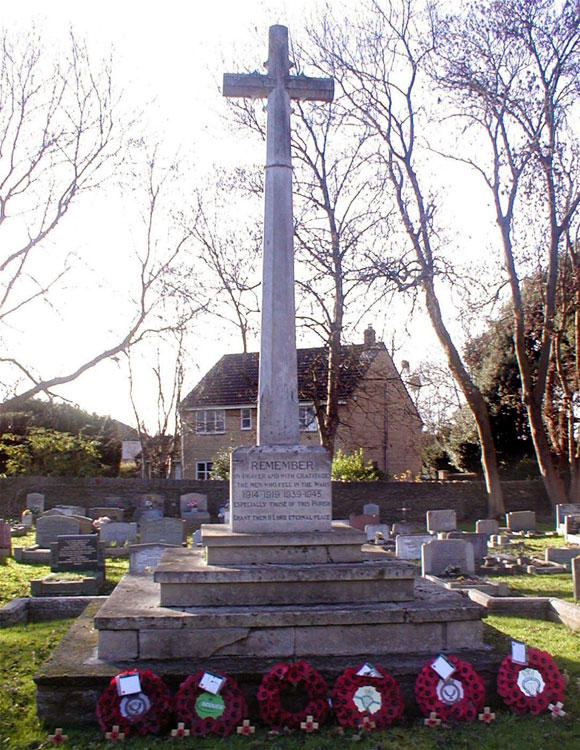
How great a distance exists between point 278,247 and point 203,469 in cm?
3308

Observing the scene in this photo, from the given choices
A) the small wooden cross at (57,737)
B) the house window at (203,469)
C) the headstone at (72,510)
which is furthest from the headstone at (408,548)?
the house window at (203,469)

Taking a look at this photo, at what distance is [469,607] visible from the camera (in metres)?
7.00

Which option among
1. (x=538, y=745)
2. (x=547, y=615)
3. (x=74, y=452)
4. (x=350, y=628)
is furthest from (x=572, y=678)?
(x=74, y=452)

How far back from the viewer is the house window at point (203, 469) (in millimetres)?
40281

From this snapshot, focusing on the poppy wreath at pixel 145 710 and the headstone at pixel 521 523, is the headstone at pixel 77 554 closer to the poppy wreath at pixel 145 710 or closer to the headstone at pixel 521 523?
the poppy wreath at pixel 145 710

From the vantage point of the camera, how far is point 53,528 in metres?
17.0

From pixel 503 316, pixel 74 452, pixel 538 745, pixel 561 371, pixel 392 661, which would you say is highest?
pixel 503 316

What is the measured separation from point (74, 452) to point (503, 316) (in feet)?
56.0

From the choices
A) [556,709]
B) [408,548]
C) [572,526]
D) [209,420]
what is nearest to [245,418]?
[209,420]

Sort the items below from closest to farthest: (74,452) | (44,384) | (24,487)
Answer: (44,384)
(24,487)
(74,452)

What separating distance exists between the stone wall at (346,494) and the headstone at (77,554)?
1350 centimetres

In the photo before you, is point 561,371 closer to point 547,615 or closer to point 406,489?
point 406,489

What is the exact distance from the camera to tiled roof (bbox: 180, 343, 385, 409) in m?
26.2

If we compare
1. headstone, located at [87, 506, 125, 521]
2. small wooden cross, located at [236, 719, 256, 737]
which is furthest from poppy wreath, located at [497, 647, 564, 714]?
headstone, located at [87, 506, 125, 521]
